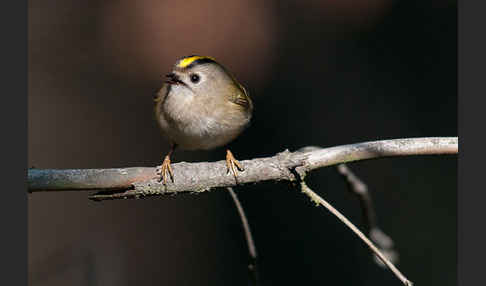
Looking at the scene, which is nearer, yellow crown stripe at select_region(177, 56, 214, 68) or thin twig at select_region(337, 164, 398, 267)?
thin twig at select_region(337, 164, 398, 267)

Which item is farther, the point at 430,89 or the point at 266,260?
the point at 430,89

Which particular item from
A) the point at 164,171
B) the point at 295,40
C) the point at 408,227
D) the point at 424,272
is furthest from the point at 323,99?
the point at 164,171

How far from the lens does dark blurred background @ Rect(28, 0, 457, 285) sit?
9.52 ft

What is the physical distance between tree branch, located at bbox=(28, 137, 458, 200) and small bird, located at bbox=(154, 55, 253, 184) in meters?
0.44

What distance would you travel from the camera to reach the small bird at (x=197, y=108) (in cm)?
181

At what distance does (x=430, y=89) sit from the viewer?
3332 millimetres

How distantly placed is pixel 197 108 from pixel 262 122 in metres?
1.35

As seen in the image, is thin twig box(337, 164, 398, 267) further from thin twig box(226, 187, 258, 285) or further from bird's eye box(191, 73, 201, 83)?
bird's eye box(191, 73, 201, 83)

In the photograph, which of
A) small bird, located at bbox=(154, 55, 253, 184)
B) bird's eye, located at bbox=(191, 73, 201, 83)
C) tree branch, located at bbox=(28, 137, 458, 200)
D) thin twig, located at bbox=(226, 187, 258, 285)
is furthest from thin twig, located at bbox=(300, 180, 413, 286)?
bird's eye, located at bbox=(191, 73, 201, 83)

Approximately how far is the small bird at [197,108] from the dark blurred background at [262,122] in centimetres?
108

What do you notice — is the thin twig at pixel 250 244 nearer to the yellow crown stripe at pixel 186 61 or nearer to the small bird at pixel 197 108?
the small bird at pixel 197 108

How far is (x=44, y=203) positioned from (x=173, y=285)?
942 millimetres

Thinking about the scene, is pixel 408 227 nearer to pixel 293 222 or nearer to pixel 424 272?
pixel 424 272

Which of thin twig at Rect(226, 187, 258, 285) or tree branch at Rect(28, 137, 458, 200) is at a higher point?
tree branch at Rect(28, 137, 458, 200)
